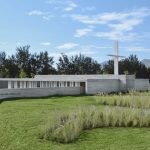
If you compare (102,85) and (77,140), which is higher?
(102,85)

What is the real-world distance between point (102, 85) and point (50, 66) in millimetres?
31569

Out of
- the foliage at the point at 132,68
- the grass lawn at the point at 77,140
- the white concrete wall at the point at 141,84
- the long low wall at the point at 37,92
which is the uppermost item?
the foliage at the point at 132,68

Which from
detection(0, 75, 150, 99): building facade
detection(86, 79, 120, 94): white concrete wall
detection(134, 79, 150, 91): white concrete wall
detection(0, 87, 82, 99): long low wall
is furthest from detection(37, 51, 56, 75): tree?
detection(0, 87, 82, 99): long low wall

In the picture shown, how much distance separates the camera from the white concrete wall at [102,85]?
3534 cm

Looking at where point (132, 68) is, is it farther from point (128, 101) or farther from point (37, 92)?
point (128, 101)

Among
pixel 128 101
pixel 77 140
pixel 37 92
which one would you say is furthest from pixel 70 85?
pixel 77 140

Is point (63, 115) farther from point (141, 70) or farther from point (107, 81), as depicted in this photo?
point (141, 70)

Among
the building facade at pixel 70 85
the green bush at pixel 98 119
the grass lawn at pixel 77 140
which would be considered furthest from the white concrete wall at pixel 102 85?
the grass lawn at pixel 77 140

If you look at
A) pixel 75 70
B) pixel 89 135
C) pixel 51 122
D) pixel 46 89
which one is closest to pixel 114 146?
pixel 89 135

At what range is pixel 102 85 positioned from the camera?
3644 cm

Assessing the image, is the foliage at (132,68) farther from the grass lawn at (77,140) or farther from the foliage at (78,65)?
the grass lawn at (77,140)

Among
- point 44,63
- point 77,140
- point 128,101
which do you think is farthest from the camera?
point 44,63

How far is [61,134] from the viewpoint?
33.2 feet

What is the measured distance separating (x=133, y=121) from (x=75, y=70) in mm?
57032
